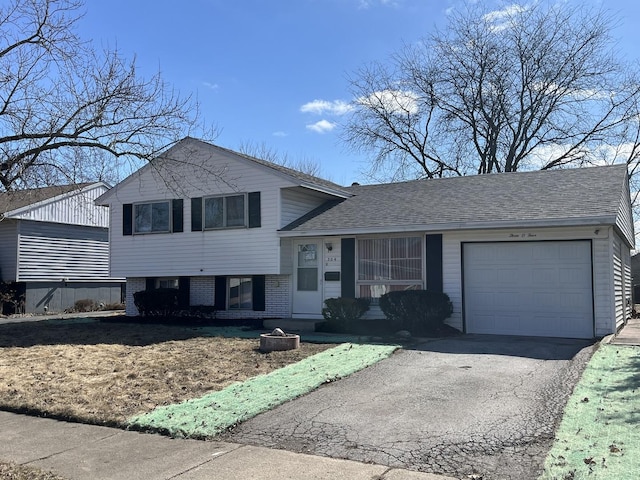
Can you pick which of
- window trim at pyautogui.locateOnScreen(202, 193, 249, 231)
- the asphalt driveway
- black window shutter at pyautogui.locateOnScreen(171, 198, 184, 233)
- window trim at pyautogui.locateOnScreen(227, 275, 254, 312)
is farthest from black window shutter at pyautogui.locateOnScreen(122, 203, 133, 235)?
the asphalt driveway

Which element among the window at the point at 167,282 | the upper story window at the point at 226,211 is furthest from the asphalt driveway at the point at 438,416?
the window at the point at 167,282

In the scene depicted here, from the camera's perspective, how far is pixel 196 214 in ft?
56.6

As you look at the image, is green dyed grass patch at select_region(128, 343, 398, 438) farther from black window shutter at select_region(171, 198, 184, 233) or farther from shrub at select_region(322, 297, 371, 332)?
black window shutter at select_region(171, 198, 184, 233)

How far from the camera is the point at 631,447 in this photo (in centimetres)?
502

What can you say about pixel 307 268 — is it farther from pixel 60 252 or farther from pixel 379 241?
pixel 60 252

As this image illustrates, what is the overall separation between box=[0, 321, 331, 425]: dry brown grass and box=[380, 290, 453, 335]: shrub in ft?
9.23

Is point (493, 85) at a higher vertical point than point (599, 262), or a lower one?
higher

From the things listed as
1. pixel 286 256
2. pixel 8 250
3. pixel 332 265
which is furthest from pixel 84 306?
pixel 332 265

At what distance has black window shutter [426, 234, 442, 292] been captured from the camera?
13.8m

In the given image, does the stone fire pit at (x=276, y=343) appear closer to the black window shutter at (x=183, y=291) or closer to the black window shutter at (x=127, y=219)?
the black window shutter at (x=183, y=291)

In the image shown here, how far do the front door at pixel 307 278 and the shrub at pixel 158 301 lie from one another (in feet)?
13.8

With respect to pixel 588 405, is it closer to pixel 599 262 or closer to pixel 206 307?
pixel 599 262

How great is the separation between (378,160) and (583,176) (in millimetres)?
18120

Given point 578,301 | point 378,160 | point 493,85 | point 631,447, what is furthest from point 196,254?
point 493,85
